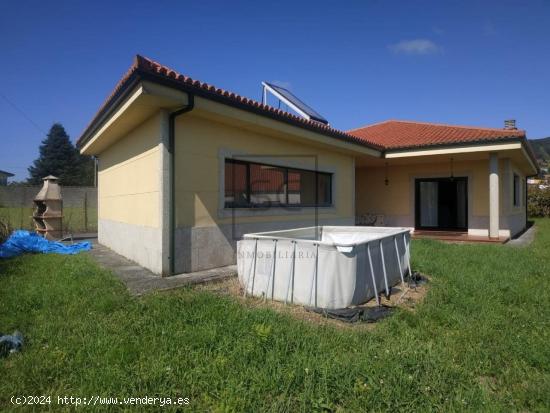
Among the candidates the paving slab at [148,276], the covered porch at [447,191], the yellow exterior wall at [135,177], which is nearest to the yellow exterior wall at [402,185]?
the covered porch at [447,191]

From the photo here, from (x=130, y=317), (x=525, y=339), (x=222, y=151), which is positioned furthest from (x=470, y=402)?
(x=222, y=151)

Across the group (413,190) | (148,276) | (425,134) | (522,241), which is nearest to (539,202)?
(522,241)

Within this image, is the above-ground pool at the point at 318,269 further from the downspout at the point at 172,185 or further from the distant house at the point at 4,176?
the distant house at the point at 4,176

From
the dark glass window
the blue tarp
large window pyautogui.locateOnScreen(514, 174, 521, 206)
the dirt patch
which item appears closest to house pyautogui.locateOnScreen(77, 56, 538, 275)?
the dirt patch

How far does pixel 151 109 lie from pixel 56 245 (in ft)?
17.4

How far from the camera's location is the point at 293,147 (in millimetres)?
8977

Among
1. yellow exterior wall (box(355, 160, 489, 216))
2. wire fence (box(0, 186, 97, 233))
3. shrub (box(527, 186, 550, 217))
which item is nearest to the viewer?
yellow exterior wall (box(355, 160, 489, 216))

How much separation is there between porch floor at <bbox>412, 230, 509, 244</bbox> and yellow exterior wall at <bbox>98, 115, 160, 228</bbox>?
31.4ft

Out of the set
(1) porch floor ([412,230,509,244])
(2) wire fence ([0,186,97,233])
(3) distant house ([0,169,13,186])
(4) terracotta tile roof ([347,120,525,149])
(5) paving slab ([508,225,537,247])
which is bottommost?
(5) paving slab ([508,225,537,247])

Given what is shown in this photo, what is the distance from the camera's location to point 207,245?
6695mm

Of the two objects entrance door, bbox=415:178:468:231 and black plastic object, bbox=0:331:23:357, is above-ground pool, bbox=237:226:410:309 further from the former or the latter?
entrance door, bbox=415:178:468:231

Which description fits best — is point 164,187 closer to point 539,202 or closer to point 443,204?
point 443,204

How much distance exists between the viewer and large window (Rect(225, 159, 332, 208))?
292 inches

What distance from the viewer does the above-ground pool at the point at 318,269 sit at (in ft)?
14.5
